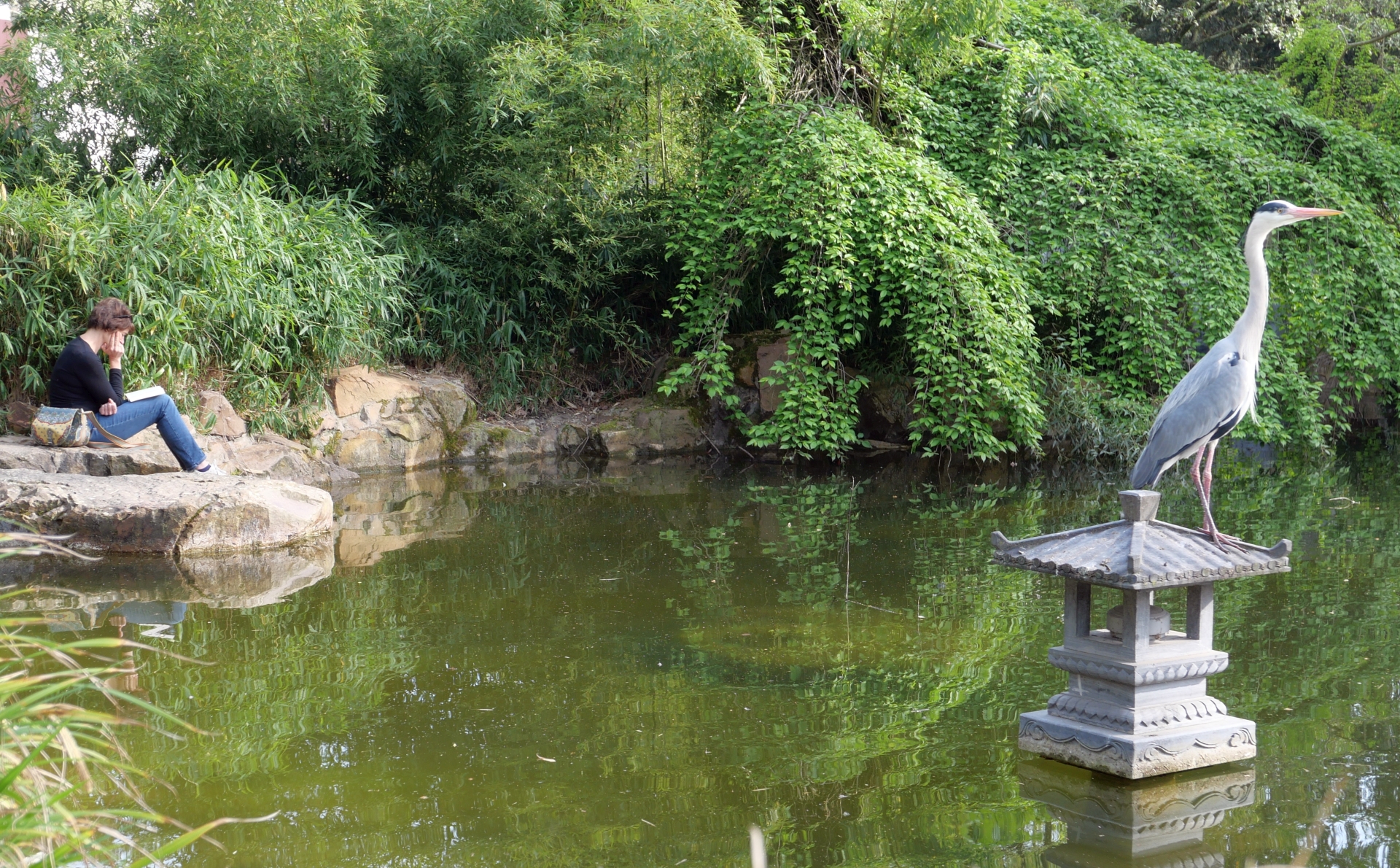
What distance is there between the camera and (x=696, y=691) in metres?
4.18

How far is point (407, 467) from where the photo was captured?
9.91m

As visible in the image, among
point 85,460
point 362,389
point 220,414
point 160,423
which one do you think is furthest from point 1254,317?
point 362,389

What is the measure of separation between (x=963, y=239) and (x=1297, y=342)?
336 centimetres

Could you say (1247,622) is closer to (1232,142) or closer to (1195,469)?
(1195,469)

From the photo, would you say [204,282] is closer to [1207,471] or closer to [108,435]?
[108,435]

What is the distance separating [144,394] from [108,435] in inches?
16.4

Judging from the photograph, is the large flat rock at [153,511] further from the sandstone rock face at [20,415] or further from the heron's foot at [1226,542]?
the heron's foot at [1226,542]

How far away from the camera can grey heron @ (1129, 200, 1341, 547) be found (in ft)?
13.9

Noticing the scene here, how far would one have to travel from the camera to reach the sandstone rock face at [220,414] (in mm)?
8398

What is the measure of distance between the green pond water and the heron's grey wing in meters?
0.89

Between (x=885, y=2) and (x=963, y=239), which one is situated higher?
(x=885, y=2)

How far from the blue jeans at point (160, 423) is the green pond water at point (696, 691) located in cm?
113

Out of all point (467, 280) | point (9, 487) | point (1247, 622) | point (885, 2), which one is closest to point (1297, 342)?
point (885, 2)

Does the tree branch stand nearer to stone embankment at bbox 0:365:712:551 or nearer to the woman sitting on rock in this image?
stone embankment at bbox 0:365:712:551
